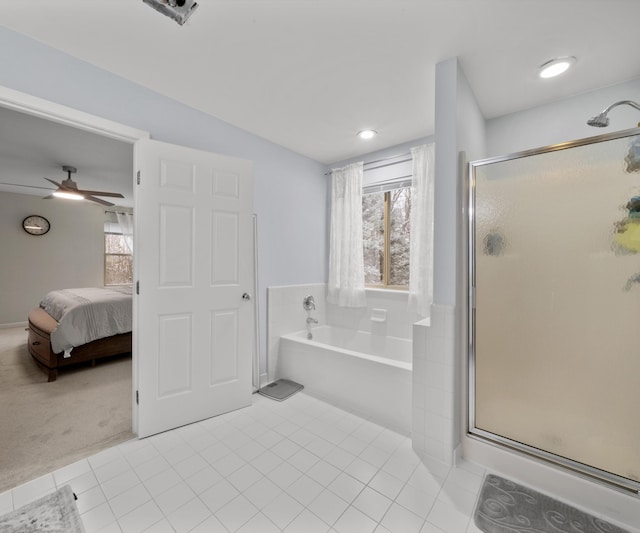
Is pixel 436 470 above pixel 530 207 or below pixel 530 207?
below

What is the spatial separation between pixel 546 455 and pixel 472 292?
97 cm

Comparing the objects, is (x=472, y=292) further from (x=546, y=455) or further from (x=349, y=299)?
(x=349, y=299)

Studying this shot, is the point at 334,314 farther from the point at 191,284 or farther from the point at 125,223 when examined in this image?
the point at 125,223

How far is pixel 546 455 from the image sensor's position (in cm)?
162

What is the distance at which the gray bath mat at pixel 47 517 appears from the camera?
131 cm

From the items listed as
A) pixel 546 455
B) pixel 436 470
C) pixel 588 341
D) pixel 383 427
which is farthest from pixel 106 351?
pixel 588 341

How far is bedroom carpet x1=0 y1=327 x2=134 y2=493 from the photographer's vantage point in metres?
1.81

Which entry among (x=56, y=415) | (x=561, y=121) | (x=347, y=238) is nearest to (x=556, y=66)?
(x=561, y=121)

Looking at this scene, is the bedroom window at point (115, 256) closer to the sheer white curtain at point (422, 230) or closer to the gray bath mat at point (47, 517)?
the gray bath mat at point (47, 517)

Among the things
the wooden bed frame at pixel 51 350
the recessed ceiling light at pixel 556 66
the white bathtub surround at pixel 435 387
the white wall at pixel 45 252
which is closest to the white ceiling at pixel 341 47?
the recessed ceiling light at pixel 556 66

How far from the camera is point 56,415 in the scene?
7.71ft

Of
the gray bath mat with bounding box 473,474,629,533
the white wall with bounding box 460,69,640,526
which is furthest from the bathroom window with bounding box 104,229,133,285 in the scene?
the gray bath mat with bounding box 473,474,629,533

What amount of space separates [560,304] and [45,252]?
8054mm

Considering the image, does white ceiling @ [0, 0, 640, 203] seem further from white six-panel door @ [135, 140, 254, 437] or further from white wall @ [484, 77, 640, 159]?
white six-panel door @ [135, 140, 254, 437]
